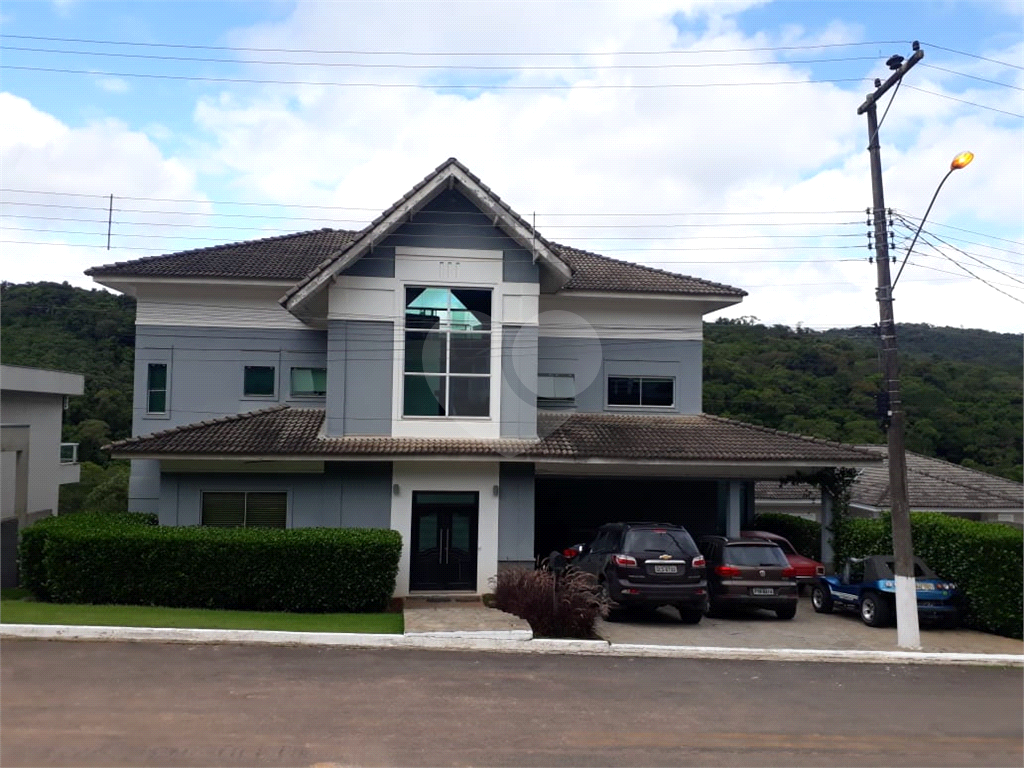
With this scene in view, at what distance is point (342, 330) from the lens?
63.3 feet

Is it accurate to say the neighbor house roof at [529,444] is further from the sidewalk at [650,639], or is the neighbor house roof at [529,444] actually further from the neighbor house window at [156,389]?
the sidewalk at [650,639]

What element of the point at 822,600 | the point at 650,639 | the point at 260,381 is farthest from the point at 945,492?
the point at 260,381

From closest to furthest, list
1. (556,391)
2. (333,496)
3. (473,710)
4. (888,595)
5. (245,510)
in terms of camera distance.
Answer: (473,710) → (888,595) → (333,496) → (245,510) → (556,391)

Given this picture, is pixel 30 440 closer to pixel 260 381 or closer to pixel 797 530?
pixel 260 381

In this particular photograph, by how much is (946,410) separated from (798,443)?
1509cm

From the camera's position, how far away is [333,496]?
19.3 meters

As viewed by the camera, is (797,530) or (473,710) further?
(797,530)

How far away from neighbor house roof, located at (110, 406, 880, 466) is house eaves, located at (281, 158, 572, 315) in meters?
2.97

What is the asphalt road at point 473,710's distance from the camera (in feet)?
28.1

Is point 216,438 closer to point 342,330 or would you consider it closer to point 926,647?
point 342,330

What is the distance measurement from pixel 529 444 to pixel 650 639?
5799 mm

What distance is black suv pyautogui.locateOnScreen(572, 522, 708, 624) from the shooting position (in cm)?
1600

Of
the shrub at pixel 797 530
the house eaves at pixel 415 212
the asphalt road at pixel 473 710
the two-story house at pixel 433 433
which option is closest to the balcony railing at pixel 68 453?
the two-story house at pixel 433 433

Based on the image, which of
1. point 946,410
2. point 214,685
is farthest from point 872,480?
point 214,685
